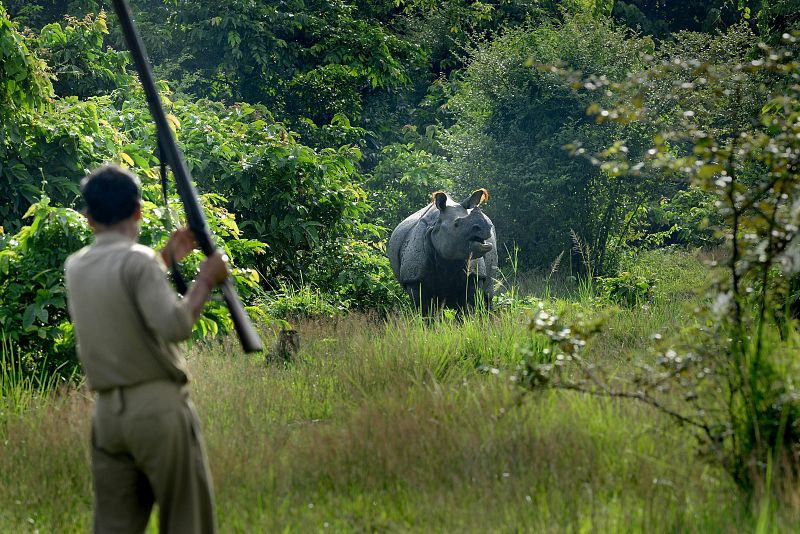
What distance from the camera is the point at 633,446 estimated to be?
5.60 m

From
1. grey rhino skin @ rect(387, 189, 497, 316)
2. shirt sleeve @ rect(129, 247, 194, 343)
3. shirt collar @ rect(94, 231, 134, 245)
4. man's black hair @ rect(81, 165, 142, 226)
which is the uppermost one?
man's black hair @ rect(81, 165, 142, 226)

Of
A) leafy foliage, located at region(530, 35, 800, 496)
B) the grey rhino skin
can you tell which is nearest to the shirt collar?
leafy foliage, located at region(530, 35, 800, 496)

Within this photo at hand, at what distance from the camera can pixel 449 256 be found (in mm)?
11141

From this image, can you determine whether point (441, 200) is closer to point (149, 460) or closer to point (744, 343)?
point (744, 343)

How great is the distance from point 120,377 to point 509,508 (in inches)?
81.9

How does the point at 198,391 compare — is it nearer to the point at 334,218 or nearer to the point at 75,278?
the point at 75,278

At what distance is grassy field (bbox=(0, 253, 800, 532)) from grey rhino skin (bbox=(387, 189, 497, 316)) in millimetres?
3181

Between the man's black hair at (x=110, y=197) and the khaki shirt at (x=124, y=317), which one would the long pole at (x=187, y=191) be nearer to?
the khaki shirt at (x=124, y=317)

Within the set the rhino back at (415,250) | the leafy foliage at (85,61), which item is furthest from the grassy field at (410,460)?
the leafy foliage at (85,61)

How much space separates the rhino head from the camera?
10859 millimetres

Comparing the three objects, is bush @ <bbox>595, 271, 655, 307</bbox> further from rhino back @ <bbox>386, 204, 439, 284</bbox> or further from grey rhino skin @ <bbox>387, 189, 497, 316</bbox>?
rhino back @ <bbox>386, 204, 439, 284</bbox>

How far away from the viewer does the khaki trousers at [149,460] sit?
3824 millimetres

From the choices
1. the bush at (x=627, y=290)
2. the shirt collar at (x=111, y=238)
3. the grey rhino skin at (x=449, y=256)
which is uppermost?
the shirt collar at (x=111, y=238)

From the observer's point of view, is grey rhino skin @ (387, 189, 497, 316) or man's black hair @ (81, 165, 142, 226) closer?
man's black hair @ (81, 165, 142, 226)
